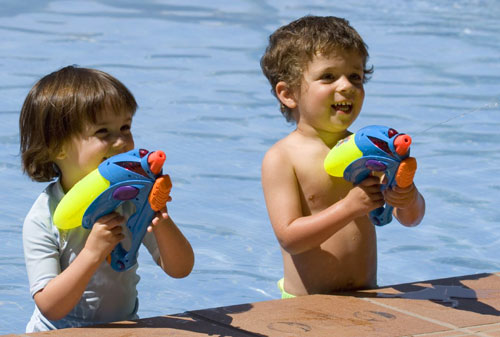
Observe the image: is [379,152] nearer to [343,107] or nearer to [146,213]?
[343,107]

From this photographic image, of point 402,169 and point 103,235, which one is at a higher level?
point 402,169

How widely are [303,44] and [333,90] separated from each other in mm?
233

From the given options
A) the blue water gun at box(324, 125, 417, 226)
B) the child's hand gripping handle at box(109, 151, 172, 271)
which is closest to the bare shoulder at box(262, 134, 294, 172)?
the blue water gun at box(324, 125, 417, 226)

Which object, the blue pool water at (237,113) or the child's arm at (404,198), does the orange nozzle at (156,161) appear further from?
the blue pool water at (237,113)

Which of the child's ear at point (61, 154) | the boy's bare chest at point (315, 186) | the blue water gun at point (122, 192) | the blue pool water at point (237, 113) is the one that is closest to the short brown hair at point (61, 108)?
the child's ear at point (61, 154)

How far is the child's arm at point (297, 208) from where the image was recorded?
3.08 m

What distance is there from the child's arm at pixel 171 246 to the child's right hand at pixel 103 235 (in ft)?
0.35

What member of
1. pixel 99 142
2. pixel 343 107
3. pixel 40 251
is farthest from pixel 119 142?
pixel 343 107

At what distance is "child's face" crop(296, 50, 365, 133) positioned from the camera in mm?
3451

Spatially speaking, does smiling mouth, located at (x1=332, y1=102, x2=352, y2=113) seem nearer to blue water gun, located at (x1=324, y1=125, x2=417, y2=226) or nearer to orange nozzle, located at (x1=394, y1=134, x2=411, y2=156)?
blue water gun, located at (x1=324, y1=125, x2=417, y2=226)

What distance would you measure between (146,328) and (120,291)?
299 mm

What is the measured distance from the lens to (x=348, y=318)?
9.78 feet

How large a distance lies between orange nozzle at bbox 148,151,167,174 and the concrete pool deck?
1.64ft

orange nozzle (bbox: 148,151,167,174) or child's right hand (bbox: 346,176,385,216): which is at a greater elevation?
child's right hand (bbox: 346,176,385,216)
